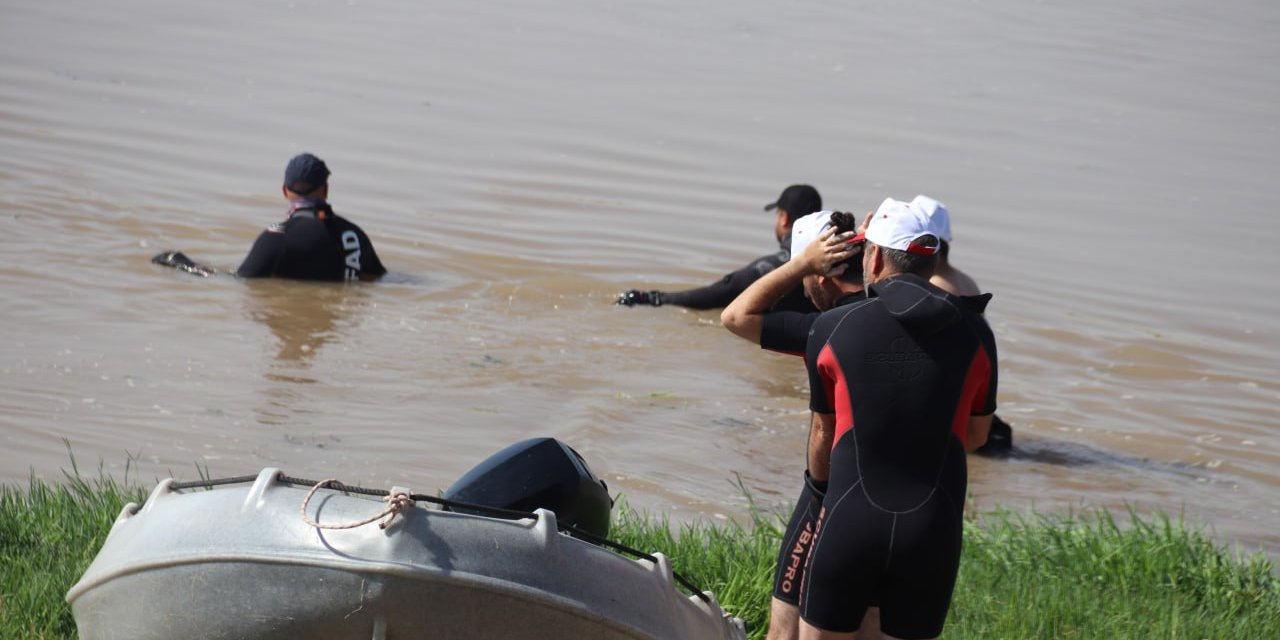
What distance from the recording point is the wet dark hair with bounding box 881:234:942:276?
14.3ft

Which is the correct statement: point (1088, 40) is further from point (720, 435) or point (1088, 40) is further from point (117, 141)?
point (720, 435)

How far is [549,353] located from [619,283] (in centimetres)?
236

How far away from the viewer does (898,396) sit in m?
4.20

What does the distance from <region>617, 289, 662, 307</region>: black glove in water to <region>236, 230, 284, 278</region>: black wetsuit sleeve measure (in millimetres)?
2734

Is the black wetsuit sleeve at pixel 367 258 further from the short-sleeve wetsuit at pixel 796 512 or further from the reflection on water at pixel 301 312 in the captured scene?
Answer: the short-sleeve wetsuit at pixel 796 512

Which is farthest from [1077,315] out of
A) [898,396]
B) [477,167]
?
[898,396]

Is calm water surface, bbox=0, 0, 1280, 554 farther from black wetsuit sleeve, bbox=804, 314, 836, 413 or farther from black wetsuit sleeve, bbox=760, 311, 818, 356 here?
black wetsuit sleeve, bbox=804, 314, 836, 413

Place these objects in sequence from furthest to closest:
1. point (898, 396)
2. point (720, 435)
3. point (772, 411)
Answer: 1. point (772, 411)
2. point (720, 435)
3. point (898, 396)

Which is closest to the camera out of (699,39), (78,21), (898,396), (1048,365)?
(898,396)

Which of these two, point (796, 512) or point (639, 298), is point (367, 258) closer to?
point (639, 298)

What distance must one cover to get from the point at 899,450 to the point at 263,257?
839 centimetres

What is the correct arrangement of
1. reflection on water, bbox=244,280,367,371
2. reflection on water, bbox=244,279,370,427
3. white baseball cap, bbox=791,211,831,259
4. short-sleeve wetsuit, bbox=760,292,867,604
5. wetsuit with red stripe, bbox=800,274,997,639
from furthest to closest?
reflection on water, bbox=244,280,367,371 < reflection on water, bbox=244,279,370,427 < white baseball cap, bbox=791,211,831,259 < short-sleeve wetsuit, bbox=760,292,867,604 < wetsuit with red stripe, bbox=800,274,997,639

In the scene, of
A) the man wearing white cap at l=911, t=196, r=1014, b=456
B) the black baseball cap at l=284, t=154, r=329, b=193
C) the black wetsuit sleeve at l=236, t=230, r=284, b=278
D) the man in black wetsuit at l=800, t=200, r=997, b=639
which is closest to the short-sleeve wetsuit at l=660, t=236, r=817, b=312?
the man wearing white cap at l=911, t=196, r=1014, b=456

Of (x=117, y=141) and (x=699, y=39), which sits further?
(x=699, y=39)
